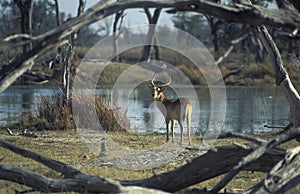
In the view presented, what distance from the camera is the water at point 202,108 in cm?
1817

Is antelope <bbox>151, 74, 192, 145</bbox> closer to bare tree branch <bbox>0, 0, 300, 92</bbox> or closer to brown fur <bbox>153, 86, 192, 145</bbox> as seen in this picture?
brown fur <bbox>153, 86, 192, 145</bbox>

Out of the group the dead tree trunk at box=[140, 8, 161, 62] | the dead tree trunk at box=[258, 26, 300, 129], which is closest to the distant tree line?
the dead tree trunk at box=[140, 8, 161, 62]

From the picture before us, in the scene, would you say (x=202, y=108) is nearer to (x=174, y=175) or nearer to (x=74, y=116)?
(x=74, y=116)

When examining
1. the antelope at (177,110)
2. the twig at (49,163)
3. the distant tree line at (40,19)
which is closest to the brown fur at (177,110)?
the antelope at (177,110)

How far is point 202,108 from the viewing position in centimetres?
2406

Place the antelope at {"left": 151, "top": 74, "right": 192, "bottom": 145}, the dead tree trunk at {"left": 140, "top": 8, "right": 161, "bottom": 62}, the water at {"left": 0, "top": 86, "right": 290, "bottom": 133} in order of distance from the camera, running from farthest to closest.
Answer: the dead tree trunk at {"left": 140, "top": 8, "right": 161, "bottom": 62} → the water at {"left": 0, "top": 86, "right": 290, "bottom": 133} → the antelope at {"left": 151, "top": 74, "right": 192, "bottom": 145}

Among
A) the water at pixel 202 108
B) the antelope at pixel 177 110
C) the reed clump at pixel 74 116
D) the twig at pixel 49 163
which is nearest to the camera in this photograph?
the twig at pixel 49 163

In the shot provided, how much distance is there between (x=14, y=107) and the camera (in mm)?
23406

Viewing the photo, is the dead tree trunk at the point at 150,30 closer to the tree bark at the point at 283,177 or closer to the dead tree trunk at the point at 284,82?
the dead tree trunk at the point at 284,82

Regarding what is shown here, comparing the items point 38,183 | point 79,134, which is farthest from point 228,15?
point 79,134

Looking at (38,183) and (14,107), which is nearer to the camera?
(38,183)

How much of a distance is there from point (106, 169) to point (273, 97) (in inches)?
817

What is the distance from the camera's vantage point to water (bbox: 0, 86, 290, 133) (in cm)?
1817

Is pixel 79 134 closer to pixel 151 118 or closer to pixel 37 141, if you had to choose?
pixel 37 141
